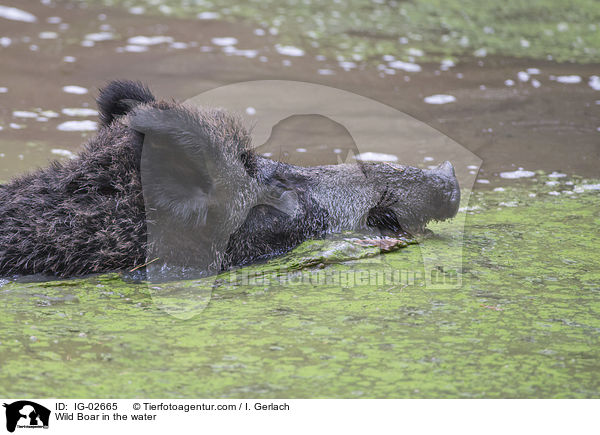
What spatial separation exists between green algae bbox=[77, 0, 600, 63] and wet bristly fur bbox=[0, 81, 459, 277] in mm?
5905

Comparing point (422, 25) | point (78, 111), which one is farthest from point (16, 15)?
point (422, 25)

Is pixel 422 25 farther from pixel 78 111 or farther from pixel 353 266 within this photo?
pixel 353 266

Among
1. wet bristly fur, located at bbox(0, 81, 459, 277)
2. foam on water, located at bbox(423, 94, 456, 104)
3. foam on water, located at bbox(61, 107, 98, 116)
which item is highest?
foam on water, located at bbox(423, 94, 456, 104)

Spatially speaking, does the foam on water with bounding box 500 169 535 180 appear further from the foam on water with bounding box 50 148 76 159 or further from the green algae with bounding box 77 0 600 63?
the foam on water with bounding box 50 148 76 159

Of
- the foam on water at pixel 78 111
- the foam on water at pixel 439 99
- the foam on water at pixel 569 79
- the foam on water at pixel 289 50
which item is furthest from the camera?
the foam on water at pixel 289 50

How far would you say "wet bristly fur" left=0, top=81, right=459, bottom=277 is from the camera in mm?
4227

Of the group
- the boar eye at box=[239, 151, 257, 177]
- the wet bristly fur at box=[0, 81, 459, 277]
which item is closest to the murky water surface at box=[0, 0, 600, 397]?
the wet bristly fur at box=[0, 81, 459, 277]

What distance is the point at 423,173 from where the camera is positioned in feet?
16.7

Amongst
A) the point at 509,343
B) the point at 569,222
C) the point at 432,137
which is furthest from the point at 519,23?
the point at 509,343

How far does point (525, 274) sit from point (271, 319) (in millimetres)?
1731
